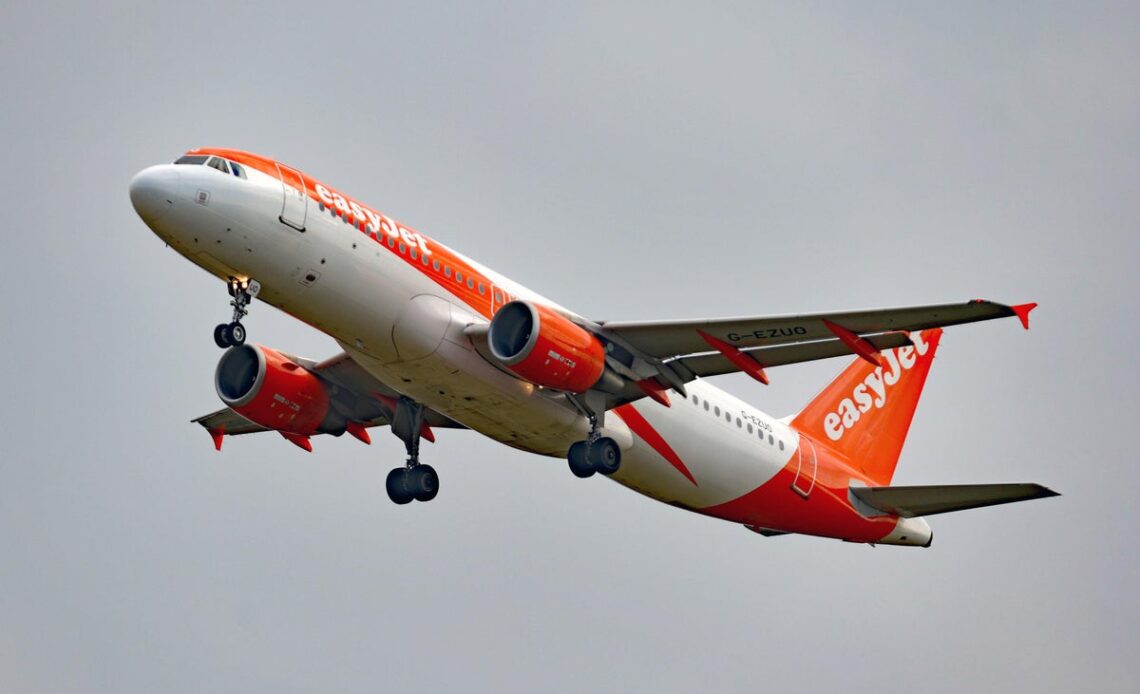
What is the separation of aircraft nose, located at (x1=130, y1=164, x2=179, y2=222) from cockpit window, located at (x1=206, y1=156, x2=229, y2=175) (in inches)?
41.9

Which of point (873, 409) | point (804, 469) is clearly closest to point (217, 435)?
point (804, 469)

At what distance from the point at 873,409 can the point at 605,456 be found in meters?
12.0

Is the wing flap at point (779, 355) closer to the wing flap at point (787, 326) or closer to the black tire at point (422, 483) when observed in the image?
the wing flap at point (787, 326)

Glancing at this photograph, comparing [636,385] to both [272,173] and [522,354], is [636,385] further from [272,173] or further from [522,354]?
[272,173]

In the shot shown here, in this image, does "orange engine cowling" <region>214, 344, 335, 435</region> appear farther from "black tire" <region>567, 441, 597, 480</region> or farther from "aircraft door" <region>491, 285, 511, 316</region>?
"black tire" <region>567, 441, 597, 480</region>

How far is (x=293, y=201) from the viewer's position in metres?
32.7

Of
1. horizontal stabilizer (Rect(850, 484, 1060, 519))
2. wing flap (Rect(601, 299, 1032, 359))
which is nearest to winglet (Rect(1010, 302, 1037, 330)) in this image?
wing flap (Rect(601, 299, 1032, 359))

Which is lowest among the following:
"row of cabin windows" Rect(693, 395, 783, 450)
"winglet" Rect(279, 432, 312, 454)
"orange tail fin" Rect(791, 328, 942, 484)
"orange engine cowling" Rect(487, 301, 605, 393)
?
"winglet" Rect(279, 432, 312, 454)

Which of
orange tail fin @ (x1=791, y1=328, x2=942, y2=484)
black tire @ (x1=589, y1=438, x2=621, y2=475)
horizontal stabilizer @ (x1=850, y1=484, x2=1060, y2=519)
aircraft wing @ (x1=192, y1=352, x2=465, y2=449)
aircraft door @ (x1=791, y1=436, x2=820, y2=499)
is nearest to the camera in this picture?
black tire @ (x1=589, y1=438, x2=621, y2=475)

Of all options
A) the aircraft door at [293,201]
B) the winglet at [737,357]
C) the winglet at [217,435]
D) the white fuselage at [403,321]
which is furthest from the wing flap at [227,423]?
the winglet at [737,357]

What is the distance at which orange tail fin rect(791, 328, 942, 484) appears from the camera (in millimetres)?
43844

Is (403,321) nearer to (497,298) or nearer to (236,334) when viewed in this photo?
(497,298)

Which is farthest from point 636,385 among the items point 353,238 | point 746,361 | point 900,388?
point 900,388

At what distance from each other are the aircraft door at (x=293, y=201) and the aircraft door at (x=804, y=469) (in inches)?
581
